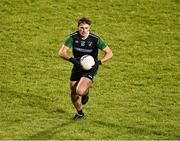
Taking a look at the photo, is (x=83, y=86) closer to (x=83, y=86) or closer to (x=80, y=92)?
(x=83, y=86)

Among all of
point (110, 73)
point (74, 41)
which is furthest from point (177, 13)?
point (74, 41)

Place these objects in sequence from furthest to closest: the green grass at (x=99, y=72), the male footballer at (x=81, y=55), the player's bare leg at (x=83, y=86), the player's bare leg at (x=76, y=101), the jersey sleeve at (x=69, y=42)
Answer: the player's bare leg at (x=76, y=101) → the jersey sleeve at (x=69, y=42) → the male footballer at (x=81, y=55) → the player's bare leg at (x=83, y=86) → the green grass at (x=99, y=72)

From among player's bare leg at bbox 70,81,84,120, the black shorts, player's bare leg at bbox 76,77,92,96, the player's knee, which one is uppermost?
the black shorts

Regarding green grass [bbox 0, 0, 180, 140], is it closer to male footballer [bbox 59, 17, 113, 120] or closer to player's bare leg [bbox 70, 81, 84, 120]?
player's bare leg [bbox 70, 81, 84, 120]

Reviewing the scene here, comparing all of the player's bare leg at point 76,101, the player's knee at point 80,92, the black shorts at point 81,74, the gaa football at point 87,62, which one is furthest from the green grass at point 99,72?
the gaa football at point 87,62

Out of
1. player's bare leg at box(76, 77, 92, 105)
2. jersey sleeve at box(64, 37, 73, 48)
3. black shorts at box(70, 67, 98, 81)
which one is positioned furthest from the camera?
jersey sleeve at box(64, 37, 73, 48)

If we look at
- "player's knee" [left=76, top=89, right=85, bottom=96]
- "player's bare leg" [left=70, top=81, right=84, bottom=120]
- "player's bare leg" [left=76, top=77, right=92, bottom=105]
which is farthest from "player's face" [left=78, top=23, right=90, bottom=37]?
"player's knee" [left=76, top=89, right=85, bottom=96]

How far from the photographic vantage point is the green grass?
13.7m

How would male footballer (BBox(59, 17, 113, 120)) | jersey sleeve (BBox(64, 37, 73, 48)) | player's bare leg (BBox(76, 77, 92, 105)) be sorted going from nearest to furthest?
player's bare leg (BBox(76, 77, 92, 105)) < male footballer (BBox(59, 17, 113, 120)) < jersey sleeve (BBox(64, 37, 73, 48))

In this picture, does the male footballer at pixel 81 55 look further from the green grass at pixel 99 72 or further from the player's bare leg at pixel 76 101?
the green grass at pixel 99 72

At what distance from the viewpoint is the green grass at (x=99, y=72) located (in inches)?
541

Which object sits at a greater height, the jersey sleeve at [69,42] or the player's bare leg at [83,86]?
the jersey sleeve at [69,42]

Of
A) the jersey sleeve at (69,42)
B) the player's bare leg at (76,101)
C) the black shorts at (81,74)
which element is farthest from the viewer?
the player's bare leg at (76,101)

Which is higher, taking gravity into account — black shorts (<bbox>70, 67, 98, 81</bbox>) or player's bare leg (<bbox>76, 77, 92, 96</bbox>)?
black shorts (<bbox>70, 67, 98, 81</bbox>)
